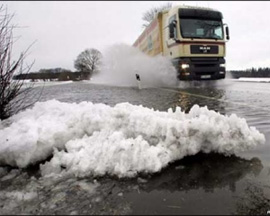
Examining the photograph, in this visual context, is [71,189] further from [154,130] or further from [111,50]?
[111,50]

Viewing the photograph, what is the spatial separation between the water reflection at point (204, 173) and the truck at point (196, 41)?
37.6ft

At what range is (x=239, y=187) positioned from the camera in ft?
9.03

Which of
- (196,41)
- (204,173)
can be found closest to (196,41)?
(196,41)

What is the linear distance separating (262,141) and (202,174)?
98 cm

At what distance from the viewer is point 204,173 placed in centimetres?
305

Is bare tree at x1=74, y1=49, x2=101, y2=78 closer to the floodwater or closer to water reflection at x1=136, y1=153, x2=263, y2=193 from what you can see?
water reflection at x1=136, y1=153, x2=263, y2=193

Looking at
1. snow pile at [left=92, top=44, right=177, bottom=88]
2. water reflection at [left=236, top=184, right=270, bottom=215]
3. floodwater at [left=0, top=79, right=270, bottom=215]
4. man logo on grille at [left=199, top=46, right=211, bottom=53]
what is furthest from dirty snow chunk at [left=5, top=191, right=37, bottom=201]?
snow pile at [left=92, top=44, right=177, bottom=88]

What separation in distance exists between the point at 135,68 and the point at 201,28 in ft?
21.2

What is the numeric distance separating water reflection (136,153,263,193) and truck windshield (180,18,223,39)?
11.6 m

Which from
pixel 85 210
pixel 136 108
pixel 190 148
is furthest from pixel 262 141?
pixel 85 210

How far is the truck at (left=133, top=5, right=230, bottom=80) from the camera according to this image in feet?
46.5

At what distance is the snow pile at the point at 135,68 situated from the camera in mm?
16250

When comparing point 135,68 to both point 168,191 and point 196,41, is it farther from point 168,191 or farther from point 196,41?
point 168,191

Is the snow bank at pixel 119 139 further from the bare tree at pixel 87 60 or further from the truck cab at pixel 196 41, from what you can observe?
the bare tree at pixel 87 60
